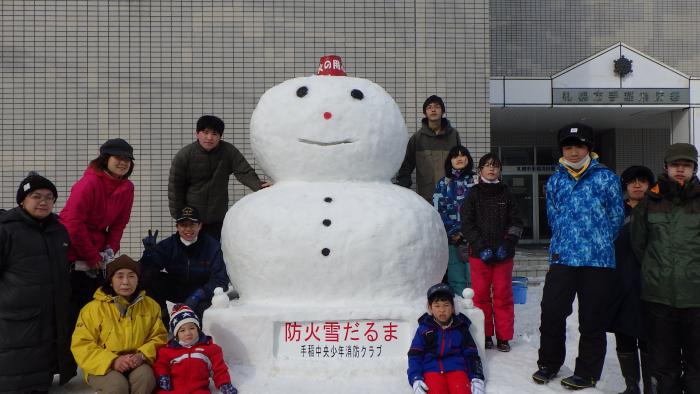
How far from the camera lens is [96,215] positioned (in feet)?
12.7

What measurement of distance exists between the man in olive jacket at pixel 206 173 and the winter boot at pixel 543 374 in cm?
242

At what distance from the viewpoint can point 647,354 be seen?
3.55 m

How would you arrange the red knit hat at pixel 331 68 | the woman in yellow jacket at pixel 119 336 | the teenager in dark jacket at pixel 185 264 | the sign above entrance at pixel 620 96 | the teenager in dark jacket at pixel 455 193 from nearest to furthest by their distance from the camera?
the woman in yellow jacket at pixel 119 336 < the red knit hat at pixel 331 68 < the teenager in dark jacket at pixel 185 264 < the teenager in dark jacket at pixel 455 193 < the sign above entrance at pixel 620 96

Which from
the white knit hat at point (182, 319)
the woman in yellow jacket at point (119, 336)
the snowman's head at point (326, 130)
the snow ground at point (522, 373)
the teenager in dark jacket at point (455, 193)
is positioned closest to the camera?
the woman in yellow jacket at point (119, 336)

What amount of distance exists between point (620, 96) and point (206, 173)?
798cm

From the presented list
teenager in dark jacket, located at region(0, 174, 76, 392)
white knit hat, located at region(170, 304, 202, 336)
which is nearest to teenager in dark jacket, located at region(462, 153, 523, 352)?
white knit hat, located at region(170, 304, 202, 336)

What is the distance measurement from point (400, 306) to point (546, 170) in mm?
10296

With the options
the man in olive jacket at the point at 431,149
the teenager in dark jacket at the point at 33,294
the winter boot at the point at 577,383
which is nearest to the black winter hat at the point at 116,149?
the teenager in dark jacket at the point at 33,294

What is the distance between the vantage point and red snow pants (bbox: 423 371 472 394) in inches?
126

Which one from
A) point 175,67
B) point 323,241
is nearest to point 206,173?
point 323,241

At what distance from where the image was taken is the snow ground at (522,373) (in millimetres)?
3447

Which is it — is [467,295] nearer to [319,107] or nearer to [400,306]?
[400,306]

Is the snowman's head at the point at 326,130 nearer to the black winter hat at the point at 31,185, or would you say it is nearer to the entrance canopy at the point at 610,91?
the black winter hat at the point at 31,185

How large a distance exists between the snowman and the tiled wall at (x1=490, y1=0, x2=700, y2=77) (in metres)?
7.95
